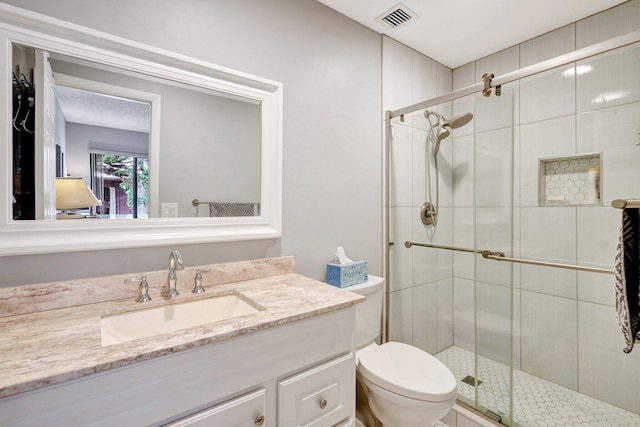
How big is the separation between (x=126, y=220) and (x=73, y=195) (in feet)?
0.61

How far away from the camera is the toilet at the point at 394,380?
4.23 ft

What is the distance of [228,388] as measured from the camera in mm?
879

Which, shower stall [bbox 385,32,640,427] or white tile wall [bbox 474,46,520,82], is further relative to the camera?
white tile wall [bbox 474,46,520,82]

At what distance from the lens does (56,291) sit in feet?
3.38

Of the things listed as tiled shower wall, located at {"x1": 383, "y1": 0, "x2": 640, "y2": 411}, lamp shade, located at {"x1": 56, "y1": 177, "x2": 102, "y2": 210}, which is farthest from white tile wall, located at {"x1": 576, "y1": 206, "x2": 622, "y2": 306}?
lamp shade, located at {"x1": 56, "y1": 177, "x2": 102, "y2": 210}

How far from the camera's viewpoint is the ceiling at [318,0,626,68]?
5.70 feet

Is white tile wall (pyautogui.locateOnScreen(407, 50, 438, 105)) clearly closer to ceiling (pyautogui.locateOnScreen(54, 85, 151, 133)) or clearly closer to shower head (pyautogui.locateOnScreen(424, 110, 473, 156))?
shower head (pyautogui.locateOnScreen(424, 110, 473, 156))

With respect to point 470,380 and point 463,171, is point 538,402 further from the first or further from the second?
point 463,171

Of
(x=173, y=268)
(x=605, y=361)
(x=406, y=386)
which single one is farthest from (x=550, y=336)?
(x=173, y=268)

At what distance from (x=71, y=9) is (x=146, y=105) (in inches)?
14.7

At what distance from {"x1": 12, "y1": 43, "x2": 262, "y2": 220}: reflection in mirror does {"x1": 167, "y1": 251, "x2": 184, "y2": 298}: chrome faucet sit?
0.64ft

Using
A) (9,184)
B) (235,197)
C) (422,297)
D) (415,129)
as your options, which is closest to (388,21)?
(415,129)

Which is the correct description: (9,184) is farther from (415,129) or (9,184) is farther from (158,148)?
(415,129)

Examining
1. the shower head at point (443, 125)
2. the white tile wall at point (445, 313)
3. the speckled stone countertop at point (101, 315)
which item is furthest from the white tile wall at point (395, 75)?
the speckled stone countertop at point (101, 315)
